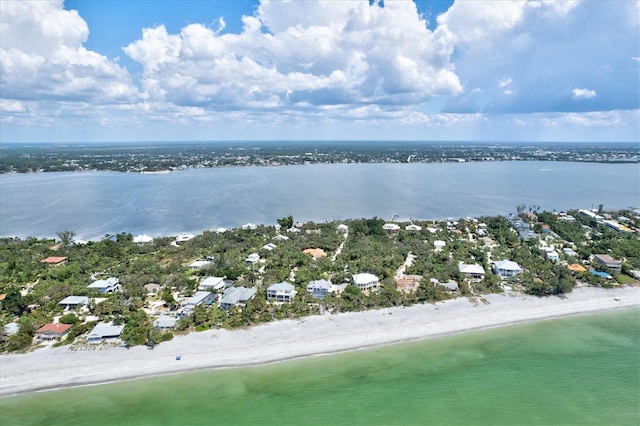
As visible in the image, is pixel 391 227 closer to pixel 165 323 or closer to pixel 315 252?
pixel 315 252

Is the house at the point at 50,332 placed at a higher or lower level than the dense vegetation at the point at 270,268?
lower

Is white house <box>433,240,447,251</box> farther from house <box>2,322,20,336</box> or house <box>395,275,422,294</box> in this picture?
house <box>2,322,20,336</box>

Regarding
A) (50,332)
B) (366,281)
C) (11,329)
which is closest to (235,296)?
(366,281)

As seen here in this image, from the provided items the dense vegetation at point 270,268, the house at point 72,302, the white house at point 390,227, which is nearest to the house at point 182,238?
the dense vegetation at point 270,268

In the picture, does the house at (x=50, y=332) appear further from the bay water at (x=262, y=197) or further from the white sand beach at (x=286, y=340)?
the bay water at (x=262, y=197)

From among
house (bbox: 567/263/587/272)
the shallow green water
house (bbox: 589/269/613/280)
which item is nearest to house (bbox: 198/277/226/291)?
the shallow green water

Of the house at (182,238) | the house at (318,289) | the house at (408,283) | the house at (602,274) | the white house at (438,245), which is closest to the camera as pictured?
the house at (318,289)

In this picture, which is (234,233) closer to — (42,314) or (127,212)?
(42,314)
